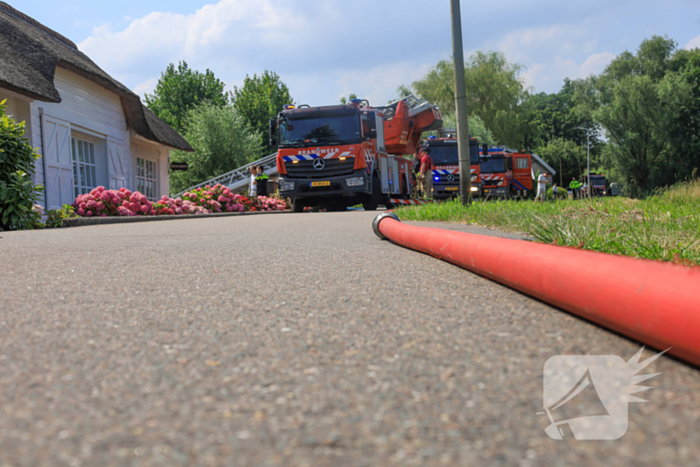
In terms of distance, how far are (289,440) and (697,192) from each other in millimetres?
10142

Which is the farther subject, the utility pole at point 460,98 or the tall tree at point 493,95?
the tall tree at point 493,95

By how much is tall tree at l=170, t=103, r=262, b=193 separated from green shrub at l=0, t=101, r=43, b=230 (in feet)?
92.8

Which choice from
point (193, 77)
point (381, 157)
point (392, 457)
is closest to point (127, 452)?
point (392, 457)

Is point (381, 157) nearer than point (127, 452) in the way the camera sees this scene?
No

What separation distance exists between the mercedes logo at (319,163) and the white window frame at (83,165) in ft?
20.1

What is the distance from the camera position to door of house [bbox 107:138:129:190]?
16.8 m

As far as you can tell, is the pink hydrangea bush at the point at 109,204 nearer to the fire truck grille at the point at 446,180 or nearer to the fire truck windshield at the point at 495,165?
the fire truck grille at the point at 446,180

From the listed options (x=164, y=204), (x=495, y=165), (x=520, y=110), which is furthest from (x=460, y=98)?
(x=520, y=110)

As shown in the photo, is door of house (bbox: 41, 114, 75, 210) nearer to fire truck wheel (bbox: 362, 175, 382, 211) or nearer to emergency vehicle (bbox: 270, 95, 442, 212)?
emergency vehicle (bbox: 270, 95, 442, 212)

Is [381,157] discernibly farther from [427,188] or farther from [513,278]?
[513,278]

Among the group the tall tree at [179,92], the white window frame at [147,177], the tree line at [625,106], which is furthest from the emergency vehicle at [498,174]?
the tall tree at [179,92]

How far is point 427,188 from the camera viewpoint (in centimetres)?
1888

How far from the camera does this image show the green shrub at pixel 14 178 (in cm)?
802

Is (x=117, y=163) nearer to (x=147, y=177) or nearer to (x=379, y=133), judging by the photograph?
(x=147, y=177)
